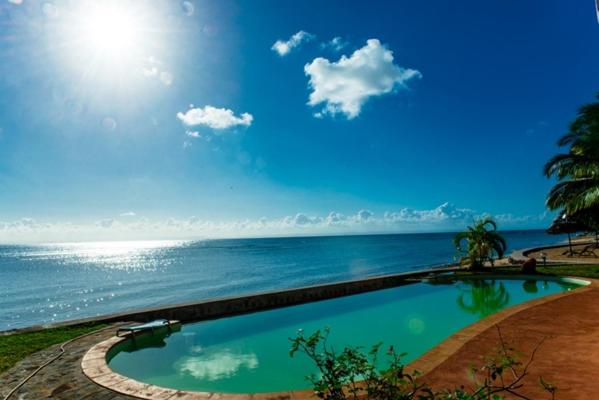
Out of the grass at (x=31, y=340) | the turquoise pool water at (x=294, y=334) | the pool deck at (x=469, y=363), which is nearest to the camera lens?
the pool deck at (x=469, y=363)

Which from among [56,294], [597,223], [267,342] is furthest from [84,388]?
[56,294]

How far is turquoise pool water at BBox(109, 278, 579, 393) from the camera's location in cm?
866

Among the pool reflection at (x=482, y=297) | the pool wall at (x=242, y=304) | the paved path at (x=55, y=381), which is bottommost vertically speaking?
the pool reflection at (x=482, y=297)

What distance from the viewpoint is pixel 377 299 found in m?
17.2

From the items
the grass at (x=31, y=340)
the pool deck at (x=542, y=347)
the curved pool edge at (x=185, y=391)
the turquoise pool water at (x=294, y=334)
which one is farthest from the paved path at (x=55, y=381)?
the pool deck at (x=542, y=347)

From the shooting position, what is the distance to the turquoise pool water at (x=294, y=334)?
8657mm

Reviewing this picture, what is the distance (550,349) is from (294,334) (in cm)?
728

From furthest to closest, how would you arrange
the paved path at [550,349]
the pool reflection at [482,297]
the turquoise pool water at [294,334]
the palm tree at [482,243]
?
the palm tree at [482,243]
the pool reflection at [482,297]
the turquoise pool water at [294,334]
the paved path at [550,349]

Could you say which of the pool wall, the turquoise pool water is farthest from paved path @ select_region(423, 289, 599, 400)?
the pool wall

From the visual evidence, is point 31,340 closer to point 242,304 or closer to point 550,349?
point 242,304

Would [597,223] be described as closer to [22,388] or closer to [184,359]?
[184,359]

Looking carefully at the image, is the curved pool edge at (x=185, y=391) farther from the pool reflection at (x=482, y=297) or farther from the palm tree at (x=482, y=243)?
the palm tree at (x=482, y=243)

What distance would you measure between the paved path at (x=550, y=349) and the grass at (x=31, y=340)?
9.15 m

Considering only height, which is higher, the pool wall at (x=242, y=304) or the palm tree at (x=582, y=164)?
the palm tree at (x=582, y=164)
